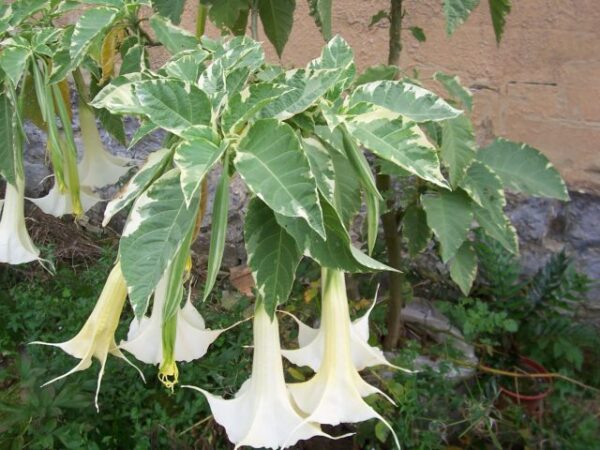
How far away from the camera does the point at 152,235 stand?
55cm

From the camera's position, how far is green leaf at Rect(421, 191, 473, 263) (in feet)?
4.13

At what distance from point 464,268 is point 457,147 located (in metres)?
0.30

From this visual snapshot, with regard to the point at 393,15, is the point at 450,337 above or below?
below

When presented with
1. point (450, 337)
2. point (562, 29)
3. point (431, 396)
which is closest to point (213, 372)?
point (431, 396)

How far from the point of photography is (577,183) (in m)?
1.93

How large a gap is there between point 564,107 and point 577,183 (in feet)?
0.75

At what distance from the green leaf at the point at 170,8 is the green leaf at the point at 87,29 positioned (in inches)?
7.6

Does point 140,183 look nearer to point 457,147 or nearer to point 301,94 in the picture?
point 301,94

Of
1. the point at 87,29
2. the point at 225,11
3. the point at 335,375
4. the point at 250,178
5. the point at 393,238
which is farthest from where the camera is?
the point at 393,238

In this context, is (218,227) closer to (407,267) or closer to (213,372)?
(213,372)

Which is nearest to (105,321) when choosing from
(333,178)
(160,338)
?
(160,338)

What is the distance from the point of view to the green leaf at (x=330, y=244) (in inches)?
22.3

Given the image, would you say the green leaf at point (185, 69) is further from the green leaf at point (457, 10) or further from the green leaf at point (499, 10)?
the green leaf at point (499, 10)

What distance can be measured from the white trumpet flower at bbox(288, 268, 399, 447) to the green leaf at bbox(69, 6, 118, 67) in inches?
14.3
